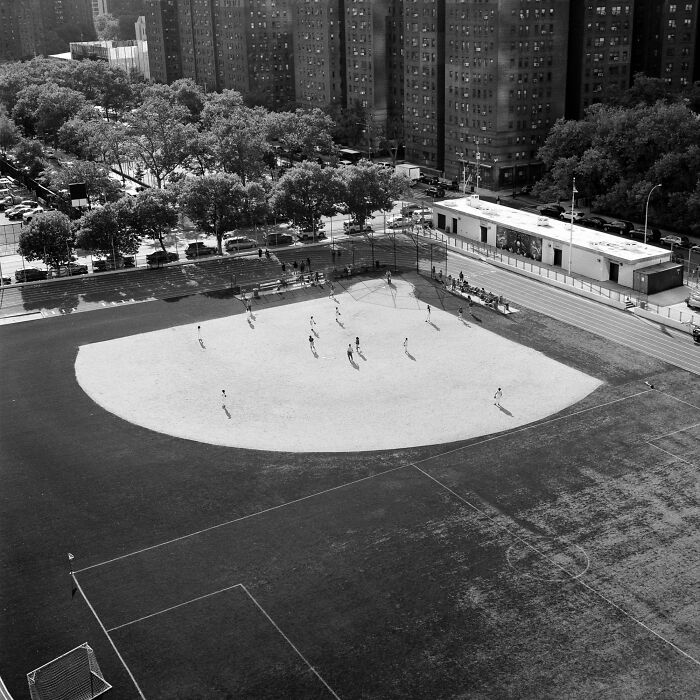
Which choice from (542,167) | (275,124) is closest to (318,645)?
(542,167)

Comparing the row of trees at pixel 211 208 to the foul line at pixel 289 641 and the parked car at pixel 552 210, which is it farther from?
the foul line at pixel 289 641

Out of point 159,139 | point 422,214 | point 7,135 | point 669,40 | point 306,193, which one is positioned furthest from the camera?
point 7,135

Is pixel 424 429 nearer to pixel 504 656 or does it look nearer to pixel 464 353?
pixel 464 353

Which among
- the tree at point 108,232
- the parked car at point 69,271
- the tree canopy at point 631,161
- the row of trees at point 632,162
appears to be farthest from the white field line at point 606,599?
the tree canopy at point 631,161

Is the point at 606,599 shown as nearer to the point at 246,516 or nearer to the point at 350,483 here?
the point at 350,483

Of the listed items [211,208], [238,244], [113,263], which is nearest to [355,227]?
[238,244]
